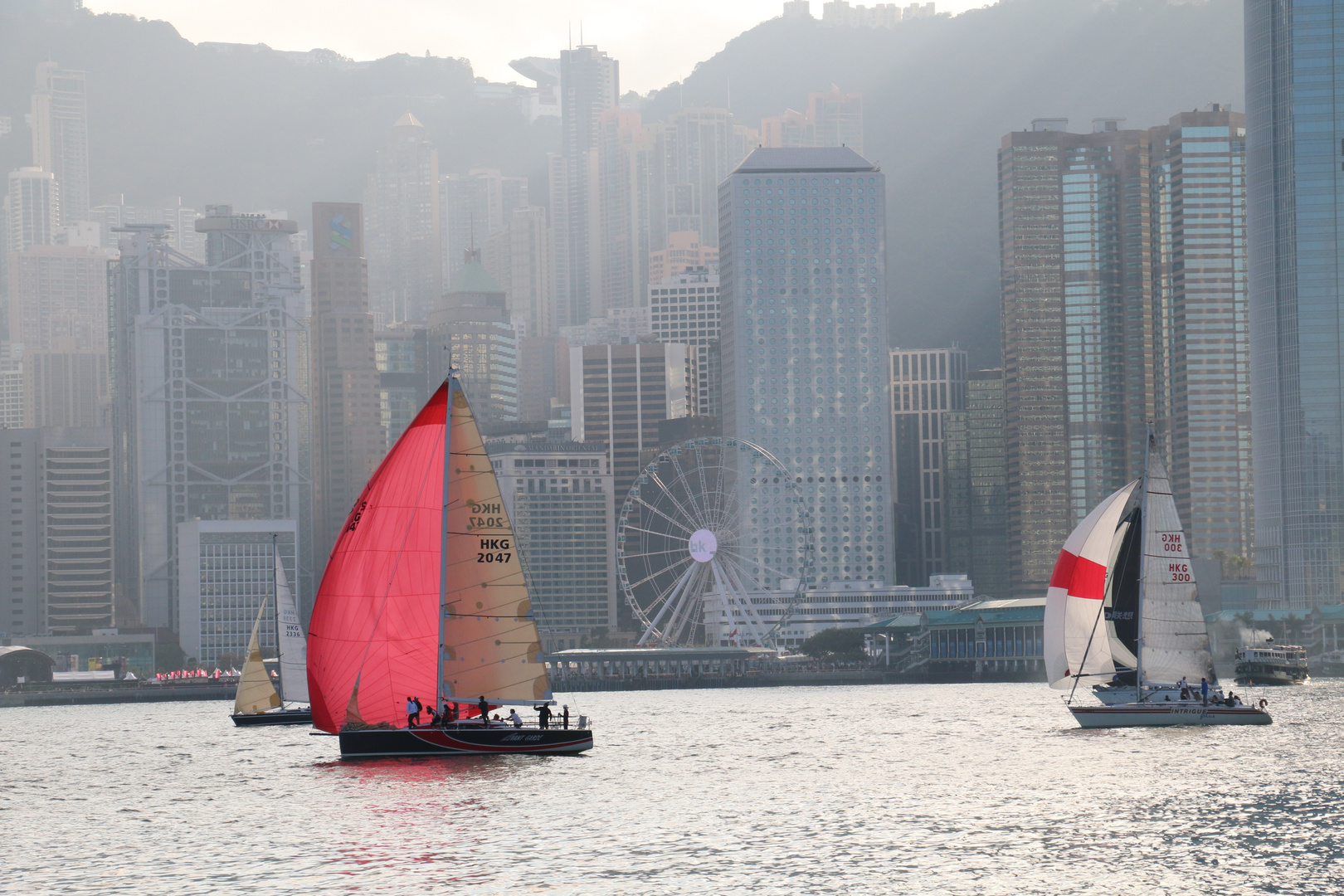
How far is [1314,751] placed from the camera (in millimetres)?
85062

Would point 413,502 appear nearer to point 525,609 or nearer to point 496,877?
point 525,609

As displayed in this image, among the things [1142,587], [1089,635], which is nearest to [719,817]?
[1142,587]

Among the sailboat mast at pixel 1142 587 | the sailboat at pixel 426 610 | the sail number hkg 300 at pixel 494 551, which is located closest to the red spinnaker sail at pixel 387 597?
the sailboat at pixel 426 610

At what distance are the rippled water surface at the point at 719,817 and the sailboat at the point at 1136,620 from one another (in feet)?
6.22

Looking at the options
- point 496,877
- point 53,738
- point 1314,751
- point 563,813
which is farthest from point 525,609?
point 53,738

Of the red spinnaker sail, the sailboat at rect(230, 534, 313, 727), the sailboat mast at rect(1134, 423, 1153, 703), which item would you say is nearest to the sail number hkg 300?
the red spinnaker sail

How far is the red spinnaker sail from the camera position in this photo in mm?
69812

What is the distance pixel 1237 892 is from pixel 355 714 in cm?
3614

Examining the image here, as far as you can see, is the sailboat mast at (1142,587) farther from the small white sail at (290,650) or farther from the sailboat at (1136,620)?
the small white sail at (290,650)

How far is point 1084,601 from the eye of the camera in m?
92.9

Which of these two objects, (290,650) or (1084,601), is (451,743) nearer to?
(1084,601)

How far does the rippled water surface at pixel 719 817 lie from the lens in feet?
168

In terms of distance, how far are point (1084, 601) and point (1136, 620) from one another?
2.77 metres

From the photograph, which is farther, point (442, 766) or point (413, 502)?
point (442, 766)
